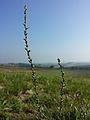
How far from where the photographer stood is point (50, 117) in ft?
19.6

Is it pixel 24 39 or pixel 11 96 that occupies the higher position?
pixel 24 39

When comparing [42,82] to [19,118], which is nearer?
[19,118]

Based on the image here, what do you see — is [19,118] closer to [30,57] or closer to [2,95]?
[2,95]

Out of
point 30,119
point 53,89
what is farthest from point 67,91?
point 30,119

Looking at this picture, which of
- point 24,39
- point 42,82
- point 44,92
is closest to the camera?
point 24,39

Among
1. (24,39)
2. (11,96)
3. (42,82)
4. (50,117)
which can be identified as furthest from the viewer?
(42,82)

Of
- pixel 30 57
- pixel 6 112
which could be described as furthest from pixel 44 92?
pixel 30 57

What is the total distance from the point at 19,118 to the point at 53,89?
3341mm

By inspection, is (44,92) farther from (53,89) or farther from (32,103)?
(32,103)

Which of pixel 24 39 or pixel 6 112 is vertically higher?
pixel 24 39

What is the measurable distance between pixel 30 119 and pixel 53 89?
3282mm

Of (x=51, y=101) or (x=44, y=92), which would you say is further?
(x=44, y=92)

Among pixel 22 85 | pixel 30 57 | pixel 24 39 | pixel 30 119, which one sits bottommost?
pixel 30 119

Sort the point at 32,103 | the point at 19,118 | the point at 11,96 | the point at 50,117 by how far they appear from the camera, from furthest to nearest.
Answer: the point at 11,96 < the point at 32,103 < the point at 19,118 < the point at 50,117
